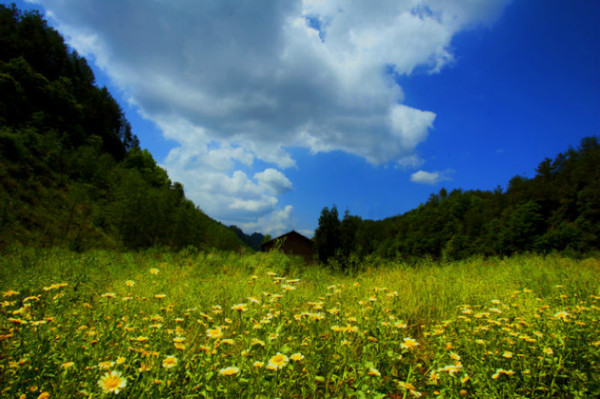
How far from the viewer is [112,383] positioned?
123cm

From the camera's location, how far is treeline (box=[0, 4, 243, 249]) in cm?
1381

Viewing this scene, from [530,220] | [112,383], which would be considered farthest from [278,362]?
[530,220]

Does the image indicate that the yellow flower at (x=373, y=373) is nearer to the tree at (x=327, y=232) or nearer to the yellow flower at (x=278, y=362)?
the yellow flower at (x=278, y=362)

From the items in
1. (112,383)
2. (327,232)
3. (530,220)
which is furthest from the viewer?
(327,232)

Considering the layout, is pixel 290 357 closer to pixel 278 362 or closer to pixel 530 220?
pixel 278 362

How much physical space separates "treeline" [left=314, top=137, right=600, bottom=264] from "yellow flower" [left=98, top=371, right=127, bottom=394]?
5.72 meters

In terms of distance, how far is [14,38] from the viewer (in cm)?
2762

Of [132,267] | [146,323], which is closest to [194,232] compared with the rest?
[132,267]

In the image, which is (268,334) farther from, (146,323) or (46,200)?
(46,200)

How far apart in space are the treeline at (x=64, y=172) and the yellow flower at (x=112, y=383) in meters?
12.5

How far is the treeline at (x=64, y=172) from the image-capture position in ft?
45.3

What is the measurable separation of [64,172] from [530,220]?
118ft

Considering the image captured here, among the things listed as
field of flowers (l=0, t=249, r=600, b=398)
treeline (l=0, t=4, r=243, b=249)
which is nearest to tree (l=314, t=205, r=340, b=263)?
treeline (l=0, t=4, r=243, b=249)

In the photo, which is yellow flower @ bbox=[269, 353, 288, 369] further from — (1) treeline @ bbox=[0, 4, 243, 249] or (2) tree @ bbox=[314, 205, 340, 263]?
(2) tree @ bbox=[314, 205, 340, 263]
